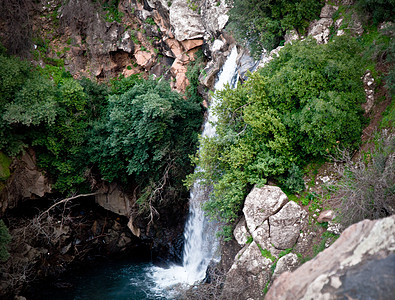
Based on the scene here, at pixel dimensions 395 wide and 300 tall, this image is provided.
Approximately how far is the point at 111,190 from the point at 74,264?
4.46 metres

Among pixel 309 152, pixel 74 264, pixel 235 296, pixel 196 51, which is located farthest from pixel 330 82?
pixel 74 264

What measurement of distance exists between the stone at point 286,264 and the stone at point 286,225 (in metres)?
0.33

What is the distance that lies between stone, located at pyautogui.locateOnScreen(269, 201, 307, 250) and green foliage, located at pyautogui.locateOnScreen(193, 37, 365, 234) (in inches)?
29.8

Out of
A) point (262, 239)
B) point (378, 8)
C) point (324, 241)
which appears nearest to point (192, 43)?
point (378, 8)

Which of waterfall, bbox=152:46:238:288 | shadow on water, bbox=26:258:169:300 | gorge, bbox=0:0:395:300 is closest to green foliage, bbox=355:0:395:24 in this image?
gorge, bbox=0:0:395:300

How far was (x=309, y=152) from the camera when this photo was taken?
9453mm

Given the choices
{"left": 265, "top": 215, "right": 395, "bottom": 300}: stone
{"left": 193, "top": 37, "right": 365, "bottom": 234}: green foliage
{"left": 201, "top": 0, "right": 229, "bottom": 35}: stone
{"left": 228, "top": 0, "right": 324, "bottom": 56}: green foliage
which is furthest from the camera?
{"left": 201, "top": 0, "right": 229, "bottom": 35}: stone

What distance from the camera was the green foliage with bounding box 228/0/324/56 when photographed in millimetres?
11633

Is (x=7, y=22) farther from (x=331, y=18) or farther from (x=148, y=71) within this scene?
(x=331, y=18)

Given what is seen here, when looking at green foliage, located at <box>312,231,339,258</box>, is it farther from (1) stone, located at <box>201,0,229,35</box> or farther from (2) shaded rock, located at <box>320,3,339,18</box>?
(1) stone, located at <box>201,0,229,35</box>

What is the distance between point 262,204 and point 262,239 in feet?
3.38

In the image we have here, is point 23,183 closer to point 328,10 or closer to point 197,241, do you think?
point 197,241

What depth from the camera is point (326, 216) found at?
28.1 feet

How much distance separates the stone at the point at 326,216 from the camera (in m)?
8.47
